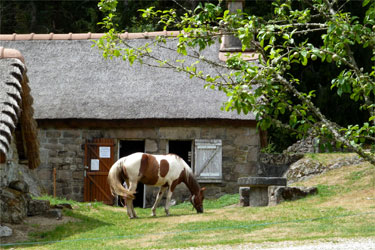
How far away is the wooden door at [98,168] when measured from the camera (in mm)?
17422

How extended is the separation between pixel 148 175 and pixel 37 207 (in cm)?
243

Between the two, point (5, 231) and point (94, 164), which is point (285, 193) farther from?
point (94, 164)

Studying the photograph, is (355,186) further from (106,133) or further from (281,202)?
(106,133)

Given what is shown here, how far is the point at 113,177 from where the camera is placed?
12.7 metres

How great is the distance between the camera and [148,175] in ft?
42.5

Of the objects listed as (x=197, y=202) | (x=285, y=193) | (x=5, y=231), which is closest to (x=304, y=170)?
(x=285, y=193)

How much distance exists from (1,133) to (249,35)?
5.51m

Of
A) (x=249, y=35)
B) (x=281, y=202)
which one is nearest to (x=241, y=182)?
(x=281, y=202)

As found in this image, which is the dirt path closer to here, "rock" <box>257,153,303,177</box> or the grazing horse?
the grazing horse

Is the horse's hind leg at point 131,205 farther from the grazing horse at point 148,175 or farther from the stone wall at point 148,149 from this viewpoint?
the stone wall at point 148,149

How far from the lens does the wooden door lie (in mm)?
17422

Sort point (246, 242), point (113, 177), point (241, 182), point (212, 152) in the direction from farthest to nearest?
point (212, 152)
point (241, 182)
point (113, 177)
point (246, 242)

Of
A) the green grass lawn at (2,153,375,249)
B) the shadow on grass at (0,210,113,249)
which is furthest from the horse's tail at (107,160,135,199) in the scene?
the shadow on grass at (0,210,113,249)

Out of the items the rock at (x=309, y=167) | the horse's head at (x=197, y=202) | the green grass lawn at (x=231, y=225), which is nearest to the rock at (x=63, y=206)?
the green grass lawn at (x=231, y=225)
